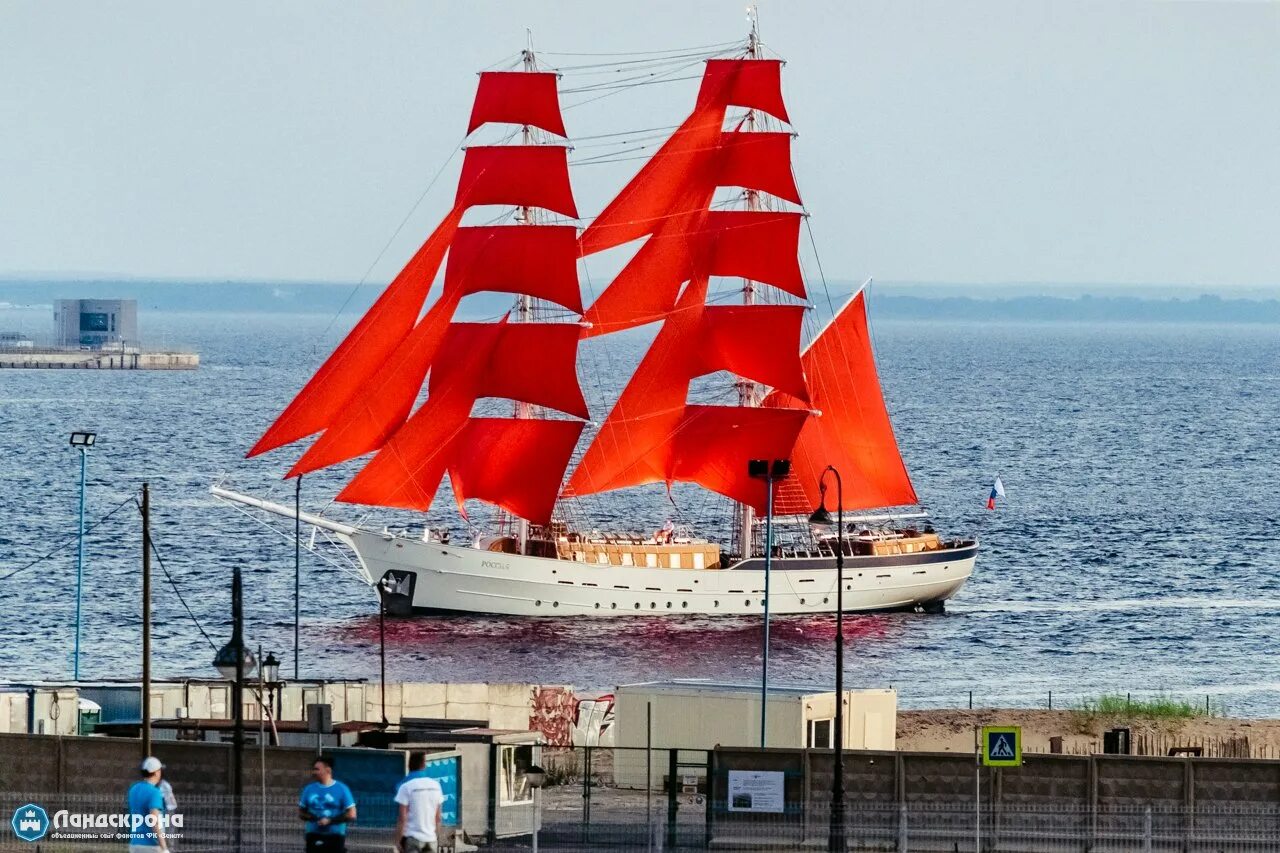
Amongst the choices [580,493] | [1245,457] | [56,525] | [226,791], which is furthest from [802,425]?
[1245,457]

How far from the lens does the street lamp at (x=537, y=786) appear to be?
1056 inches

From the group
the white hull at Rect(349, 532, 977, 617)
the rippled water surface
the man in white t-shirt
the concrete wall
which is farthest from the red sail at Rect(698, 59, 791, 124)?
the man in white t-shirt

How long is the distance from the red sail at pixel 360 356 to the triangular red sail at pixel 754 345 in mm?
9612

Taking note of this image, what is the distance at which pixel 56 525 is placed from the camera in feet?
292

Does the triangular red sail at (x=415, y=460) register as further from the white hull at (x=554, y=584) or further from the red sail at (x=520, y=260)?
the red sail at (x=520, y=260)

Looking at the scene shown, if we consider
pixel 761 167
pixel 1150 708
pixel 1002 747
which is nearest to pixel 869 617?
pixel 761 167

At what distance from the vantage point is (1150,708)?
160ft

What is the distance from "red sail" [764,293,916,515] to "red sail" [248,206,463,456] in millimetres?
13346

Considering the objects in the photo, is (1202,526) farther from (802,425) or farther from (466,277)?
(466,277)

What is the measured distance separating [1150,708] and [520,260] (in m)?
31.7

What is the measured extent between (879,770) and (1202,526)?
69.5 meters

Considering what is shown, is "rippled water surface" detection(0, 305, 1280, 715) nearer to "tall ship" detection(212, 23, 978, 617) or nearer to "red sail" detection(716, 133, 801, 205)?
"tall ship" detection(212, 23, 978, 617)

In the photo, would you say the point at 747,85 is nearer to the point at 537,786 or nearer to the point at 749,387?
the point at 749,387

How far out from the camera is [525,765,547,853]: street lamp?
26819 mm
